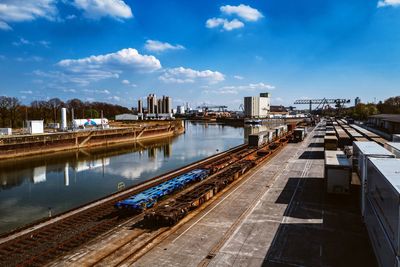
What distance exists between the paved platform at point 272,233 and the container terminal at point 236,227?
0.17 feet

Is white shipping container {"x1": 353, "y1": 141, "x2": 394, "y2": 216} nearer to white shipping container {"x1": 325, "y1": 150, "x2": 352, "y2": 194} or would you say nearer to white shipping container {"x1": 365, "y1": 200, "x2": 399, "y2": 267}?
white shipping container {"x1": 325, "y1": 150, "x2": 352, "y2": 194}

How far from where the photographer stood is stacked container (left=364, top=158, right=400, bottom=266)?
31.2 ft

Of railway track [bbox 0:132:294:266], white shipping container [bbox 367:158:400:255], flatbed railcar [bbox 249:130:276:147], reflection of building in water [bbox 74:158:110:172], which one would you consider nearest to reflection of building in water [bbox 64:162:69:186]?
reflection of building in water [bbox 74:158:110:172]

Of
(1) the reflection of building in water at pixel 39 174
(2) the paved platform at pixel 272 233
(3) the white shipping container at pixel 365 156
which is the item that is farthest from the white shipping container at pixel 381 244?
(1) the reflection of building in water at pixel 39 174

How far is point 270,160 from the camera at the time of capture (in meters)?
44.4

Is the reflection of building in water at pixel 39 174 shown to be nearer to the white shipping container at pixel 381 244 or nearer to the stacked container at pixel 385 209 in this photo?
the white shipping container at pixel 381 244

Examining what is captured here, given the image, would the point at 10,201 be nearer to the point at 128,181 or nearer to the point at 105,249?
the point at 128,181

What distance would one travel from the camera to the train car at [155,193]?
855 inches

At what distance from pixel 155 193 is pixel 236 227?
864 cm

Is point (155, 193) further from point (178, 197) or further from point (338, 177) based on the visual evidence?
point (338, 177)

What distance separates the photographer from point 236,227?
18641 mm

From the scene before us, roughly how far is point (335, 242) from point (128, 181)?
90.4ft

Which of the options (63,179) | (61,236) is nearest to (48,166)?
(63,179)

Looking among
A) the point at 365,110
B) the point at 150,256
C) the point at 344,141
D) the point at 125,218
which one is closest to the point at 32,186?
the point at 125,218
